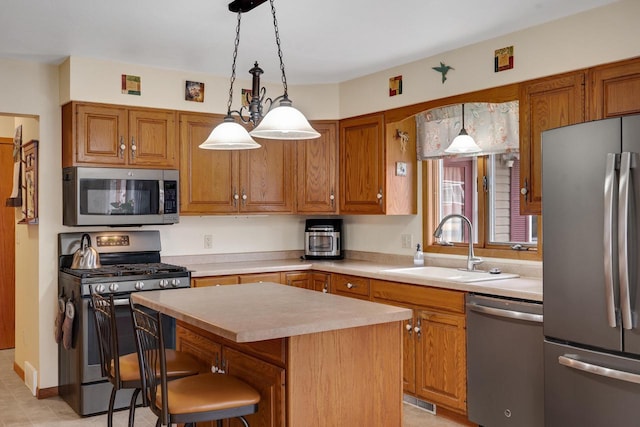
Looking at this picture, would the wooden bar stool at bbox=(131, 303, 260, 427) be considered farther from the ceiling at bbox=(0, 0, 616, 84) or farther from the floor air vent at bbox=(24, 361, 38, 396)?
the floor air vent at bbox=(24, 361, 38, 396)

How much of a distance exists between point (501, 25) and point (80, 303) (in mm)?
3092

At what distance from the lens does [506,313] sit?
324 cm

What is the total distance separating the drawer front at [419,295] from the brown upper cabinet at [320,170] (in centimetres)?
104

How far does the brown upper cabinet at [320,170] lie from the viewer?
4996 mm

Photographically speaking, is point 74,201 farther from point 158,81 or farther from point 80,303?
point 158,81

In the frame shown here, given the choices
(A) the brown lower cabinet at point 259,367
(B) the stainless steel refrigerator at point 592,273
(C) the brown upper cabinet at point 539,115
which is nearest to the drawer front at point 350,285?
(C) the brown upper cabinet at point 539,115

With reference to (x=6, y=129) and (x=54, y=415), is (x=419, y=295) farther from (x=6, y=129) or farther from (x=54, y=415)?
(x=6, y=129)

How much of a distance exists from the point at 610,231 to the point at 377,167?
2.28 meters

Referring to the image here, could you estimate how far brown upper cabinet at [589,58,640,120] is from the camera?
9.78ft

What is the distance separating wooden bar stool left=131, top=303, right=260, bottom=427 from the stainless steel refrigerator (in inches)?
57.2

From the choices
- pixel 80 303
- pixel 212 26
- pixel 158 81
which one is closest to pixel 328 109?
pixel 158 81

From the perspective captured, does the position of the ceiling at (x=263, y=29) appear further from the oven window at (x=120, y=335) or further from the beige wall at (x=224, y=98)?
the oven window at (x=120, y=335)

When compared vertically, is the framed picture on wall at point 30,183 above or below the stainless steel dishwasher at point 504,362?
above

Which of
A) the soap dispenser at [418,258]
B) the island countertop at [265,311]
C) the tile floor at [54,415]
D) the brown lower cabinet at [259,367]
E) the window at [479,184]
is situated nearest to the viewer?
the island countertop at [265,311]
